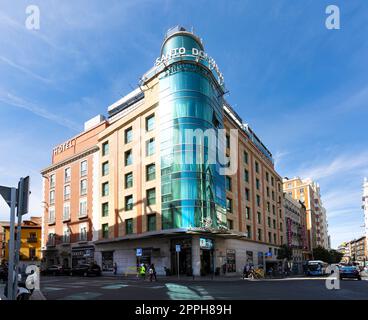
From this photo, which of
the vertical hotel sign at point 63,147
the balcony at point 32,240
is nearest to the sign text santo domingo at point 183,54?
the vertical hotel sign at point 63,147

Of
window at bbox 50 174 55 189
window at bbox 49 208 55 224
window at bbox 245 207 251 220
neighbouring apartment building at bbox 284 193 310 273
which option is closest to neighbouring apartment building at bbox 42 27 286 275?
window at bbox 49 208 55 224

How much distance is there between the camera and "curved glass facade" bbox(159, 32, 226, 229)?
121ft

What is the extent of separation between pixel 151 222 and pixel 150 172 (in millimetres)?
5398

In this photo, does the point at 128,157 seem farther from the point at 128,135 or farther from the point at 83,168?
the point at 83,168

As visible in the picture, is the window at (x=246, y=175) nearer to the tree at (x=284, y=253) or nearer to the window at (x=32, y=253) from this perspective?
the tree at (x=284, y=253)

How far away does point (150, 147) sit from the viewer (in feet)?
139

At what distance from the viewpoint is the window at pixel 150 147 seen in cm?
4192

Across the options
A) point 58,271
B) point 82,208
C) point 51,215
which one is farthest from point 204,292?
point 51,215

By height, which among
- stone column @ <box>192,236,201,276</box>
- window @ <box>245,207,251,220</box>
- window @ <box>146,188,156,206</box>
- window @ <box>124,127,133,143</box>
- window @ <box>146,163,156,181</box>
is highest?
window @ <box>124,127,133,143</box>

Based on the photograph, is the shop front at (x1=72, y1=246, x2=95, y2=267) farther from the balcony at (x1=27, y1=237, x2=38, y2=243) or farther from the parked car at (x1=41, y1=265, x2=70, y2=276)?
the balcony at (x1=27, y1=237, x2=38, y2=243)

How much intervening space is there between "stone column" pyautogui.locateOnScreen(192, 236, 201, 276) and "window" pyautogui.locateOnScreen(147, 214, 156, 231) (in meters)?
5.27
